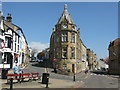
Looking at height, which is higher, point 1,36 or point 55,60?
point 1,36

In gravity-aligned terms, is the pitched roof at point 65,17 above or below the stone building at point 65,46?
above

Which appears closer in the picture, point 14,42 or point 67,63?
point 14,42

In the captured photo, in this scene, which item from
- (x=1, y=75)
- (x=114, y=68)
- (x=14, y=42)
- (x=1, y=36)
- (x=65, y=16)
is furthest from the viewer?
(x=114, y=68)

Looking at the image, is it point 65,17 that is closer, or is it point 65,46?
point 65,46

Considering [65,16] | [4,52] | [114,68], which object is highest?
[65,16]

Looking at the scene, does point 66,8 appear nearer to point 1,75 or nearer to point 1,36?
point 1,36

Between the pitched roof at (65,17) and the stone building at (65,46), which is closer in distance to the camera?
the stone building at (65,46)

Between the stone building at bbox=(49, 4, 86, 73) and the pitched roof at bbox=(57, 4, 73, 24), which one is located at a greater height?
the pitched roof at bbox=(57, 4, 73, 24)

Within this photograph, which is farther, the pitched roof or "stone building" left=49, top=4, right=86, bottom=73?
the pitched roof

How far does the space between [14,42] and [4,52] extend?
5.56 metres

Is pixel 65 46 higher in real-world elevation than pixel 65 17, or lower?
lower

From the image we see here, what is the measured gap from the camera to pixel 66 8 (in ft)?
161

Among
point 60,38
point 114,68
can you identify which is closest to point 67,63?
point 60,38

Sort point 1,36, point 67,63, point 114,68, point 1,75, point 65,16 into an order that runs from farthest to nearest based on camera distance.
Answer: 1. point 114,68
2. point 65,16
3. point 67,63
4. point 1,36
5. point 1,75
